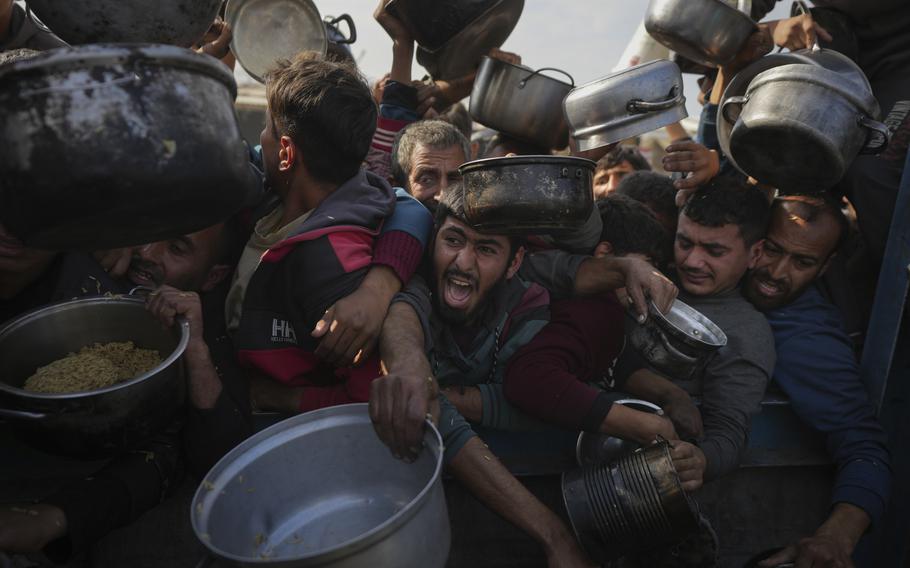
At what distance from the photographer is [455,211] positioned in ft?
9.34

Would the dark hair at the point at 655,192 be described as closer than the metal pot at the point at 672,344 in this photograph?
No

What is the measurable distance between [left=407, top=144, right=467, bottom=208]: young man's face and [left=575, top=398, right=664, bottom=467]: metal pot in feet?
5.52

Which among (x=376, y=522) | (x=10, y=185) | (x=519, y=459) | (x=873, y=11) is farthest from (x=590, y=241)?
(x=10, y=185)

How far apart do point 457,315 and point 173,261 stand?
1.22 metres

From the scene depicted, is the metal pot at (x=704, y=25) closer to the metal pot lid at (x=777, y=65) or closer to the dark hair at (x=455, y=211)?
the metal pot lid at (x=777, y=65)

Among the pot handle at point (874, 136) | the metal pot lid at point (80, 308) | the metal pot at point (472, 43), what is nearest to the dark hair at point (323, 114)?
the metal pot lid at point (80, 308)

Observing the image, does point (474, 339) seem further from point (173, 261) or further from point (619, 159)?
point (619, 159)

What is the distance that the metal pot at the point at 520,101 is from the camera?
3.62 metres

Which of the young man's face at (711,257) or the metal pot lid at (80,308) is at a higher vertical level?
the metal pot lid at (80,308)

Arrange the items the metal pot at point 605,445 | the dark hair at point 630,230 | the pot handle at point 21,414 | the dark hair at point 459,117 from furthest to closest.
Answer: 1. the dark hair at point 459,117
2. the dark hair at point 630,230
3. the metal pot at point 605,445
4. the pot handle at point 21,414

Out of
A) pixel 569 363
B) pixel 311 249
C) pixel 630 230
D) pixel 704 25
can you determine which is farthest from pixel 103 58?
pixel 704 25

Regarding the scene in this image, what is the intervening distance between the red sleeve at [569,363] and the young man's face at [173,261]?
1.41 metres

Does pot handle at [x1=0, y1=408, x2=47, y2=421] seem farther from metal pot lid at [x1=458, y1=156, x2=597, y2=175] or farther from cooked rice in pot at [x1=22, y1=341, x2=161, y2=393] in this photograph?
metal pot lid at [x1=458, y1=156, x2=597, y2=175]

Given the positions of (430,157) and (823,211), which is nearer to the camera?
(823,211)
